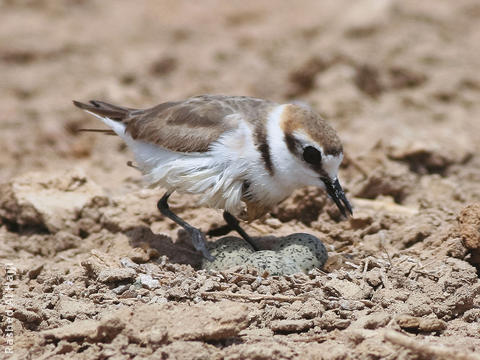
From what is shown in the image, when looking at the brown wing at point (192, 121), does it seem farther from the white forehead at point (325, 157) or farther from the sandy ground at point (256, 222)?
the sandy ground at point (256, 222)

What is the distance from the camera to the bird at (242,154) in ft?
15.5

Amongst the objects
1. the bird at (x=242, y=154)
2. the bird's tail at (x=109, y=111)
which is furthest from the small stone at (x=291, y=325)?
the bird's tail at (x=109, y=111)

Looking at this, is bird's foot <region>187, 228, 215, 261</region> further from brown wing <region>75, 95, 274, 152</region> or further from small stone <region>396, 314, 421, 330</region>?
small stone <region>396, 314, 421, 330</region>

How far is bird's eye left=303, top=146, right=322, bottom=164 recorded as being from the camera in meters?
4.65

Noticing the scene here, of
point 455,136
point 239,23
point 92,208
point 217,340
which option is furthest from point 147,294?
point 239,23

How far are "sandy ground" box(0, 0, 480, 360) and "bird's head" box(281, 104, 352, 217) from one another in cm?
56

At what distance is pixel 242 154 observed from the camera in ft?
15.6

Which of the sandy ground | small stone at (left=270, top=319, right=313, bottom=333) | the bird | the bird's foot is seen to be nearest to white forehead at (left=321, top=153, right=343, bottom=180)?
the bird

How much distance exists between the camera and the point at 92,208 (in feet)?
18.6

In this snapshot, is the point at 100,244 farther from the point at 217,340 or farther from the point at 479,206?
the point at 479,206

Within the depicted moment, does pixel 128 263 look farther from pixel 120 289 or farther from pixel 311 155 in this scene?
pixel 311 155

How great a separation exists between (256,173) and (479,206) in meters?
1.55

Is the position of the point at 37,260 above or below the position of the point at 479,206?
below

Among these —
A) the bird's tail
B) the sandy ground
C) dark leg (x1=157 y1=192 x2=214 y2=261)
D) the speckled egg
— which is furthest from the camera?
the bird's tail
